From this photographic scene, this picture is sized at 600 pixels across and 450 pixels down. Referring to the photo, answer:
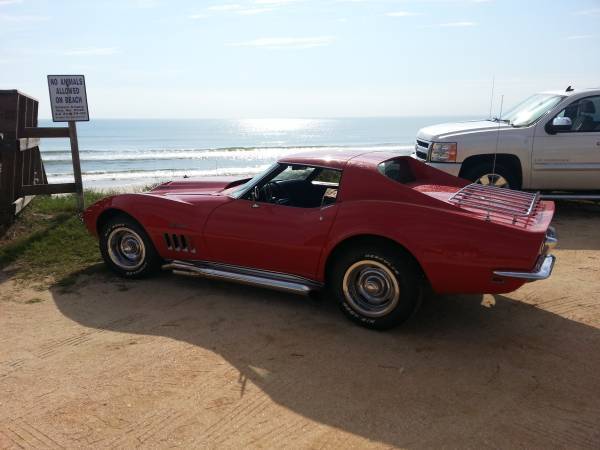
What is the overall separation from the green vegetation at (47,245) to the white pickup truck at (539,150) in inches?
214

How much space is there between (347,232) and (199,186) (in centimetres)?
211

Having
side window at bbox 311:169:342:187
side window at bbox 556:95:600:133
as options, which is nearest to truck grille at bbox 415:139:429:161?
side window at bbox 556:95:600:133

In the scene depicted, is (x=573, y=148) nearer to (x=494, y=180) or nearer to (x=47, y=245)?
(x=494, y=180)

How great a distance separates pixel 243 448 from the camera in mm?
2832

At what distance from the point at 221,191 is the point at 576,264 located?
162 inches

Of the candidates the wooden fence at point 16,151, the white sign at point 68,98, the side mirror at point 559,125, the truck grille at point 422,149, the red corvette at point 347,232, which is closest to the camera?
the red corvette at point 347,232

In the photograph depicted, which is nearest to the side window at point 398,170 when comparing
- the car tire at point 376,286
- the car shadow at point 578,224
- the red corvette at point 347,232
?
the red corvette at point 347,232

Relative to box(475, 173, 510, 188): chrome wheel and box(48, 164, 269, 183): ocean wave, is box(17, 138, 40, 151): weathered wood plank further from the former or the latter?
box(48, 164, 269, 183): ocean wave

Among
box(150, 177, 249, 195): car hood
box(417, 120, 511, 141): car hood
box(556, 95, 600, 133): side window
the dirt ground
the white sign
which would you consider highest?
the white sign

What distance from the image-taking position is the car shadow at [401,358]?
304 cm

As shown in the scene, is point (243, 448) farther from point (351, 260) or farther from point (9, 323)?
point (9, 323)

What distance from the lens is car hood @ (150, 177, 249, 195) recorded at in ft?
17.7

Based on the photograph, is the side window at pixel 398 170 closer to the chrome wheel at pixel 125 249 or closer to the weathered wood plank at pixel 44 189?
the chrome wheel at pixel 125 249

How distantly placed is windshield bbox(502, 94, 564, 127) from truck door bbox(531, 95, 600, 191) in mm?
229
